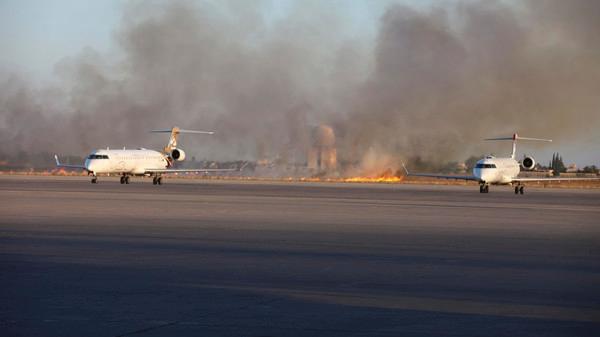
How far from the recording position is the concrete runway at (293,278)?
11.4 meters

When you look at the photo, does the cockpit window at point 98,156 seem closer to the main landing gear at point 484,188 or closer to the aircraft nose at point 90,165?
the aircraft nose at point 90,165

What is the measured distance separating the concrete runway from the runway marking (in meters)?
0.03

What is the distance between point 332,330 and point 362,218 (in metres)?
22.6

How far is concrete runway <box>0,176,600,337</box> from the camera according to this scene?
1140 centimetres

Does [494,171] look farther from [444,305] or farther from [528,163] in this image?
[444,305]

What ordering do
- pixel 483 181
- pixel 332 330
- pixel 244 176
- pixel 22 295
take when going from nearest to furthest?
pixel 332 330, pixel 22 295, pixel 483 181, pixel 244 176

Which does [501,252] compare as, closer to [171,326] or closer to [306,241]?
[306,241]

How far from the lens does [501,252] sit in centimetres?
2117

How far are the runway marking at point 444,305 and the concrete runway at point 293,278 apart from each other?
0.03 m

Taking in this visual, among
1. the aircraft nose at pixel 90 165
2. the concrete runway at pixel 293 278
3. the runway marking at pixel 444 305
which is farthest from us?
the aircraft nose at pixel 90 165

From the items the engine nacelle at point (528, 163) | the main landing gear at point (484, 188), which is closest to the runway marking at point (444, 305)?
the main landing gear at point (484, 188)

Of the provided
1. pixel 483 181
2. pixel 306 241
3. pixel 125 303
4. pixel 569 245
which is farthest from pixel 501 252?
pixel 483 181

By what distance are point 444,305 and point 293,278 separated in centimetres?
354

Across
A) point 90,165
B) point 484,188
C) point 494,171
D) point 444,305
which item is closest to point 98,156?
point 90,165
